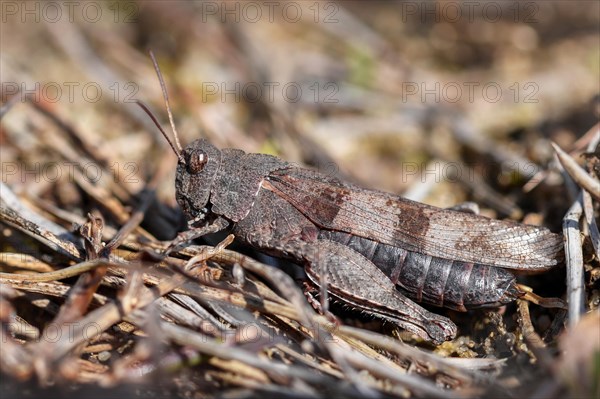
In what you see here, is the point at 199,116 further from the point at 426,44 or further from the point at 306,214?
the point at 426,44

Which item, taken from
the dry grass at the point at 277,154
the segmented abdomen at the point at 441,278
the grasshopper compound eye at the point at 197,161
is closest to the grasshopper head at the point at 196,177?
the grasshopper compound eye at the point at 197,161

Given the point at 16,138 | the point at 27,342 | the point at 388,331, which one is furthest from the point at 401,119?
the point at 27,342

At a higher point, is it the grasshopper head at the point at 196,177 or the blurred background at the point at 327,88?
the blurred background at the point at 327,88

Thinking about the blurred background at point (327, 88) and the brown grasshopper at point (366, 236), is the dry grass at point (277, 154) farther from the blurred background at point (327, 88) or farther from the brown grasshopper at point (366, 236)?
the brown grasshopper at point (366, 236)

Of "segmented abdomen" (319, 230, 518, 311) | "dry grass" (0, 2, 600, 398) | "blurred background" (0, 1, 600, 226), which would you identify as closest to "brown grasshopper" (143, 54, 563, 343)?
"segmented abdomen" (319, 230, 518, 311)

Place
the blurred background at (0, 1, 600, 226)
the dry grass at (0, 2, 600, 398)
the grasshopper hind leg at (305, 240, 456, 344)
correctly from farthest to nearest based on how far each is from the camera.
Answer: the blurred background at (0, 1, 600, 226) < the grasshopper hind leg at (305, 240, 456, 344) < the dry grass at (0, 2, 600, 398)

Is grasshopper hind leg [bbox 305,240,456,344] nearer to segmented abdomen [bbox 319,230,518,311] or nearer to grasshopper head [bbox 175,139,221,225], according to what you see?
segmented abdomen [bbox 319,230,518,311]

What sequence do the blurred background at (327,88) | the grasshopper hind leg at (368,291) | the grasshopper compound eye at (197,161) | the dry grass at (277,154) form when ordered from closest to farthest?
the dry grass at (277,154) → the grasshopper hind leg at (368,291) → the grasshopper compound eye at (197,161) → the blurred background at (327,88)
